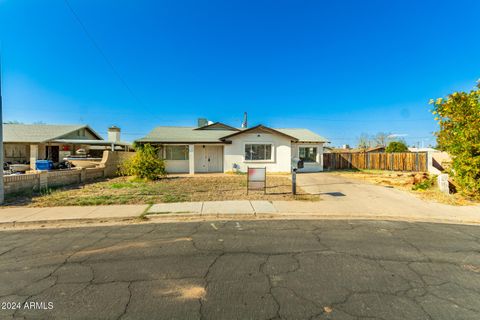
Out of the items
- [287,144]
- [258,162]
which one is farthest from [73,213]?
[287,144]

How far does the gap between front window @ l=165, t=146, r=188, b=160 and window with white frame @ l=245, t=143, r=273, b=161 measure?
17.5 ft

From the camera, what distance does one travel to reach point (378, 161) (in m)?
24.0

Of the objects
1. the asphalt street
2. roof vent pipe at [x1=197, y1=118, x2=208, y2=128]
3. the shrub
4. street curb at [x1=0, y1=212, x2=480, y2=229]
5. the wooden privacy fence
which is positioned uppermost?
roof vent pipe at [x1=197, y1=118, x2=208, y2=128]

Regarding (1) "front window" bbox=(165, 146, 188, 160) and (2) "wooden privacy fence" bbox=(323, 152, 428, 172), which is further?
(2) "wooden privacy fence" bbox=(323, 152, 428, 172)

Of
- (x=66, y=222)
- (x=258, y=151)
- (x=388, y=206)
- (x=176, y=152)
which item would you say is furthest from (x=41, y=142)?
(x=388, y=206)

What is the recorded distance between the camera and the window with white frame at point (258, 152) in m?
18.5

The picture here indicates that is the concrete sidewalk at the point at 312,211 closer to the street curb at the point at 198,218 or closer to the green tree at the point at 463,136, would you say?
the street curb at the point at 198,218

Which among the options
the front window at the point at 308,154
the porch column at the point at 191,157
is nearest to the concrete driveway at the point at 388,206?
the porch column at the point at 191,157

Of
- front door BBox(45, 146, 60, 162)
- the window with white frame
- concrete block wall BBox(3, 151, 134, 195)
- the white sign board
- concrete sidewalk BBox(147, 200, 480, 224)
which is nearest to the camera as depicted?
concrete sidewalk BBox(147, 200, 480, 224)

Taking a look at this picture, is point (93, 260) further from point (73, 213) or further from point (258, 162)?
point (258, 162)

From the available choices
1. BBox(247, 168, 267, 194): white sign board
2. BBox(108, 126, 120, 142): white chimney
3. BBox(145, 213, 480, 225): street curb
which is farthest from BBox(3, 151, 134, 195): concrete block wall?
BBox(108, 126, 120, 142): white chimney

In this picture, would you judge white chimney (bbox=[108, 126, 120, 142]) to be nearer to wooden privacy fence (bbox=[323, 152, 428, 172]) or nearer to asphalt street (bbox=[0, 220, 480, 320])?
asphalt street (bbox=[0, 220, 480, 320])

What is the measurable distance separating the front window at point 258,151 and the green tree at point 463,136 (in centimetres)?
1093

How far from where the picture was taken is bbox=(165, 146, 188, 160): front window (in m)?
18.5
